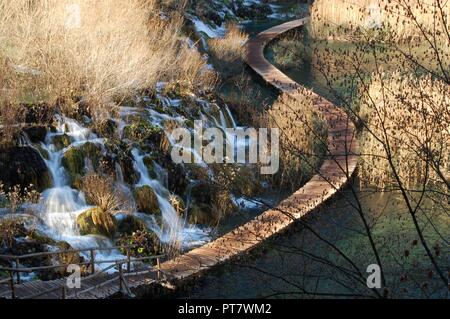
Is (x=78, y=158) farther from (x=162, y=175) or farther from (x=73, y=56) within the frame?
(x=73, y=56)

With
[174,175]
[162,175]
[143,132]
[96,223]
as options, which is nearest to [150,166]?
[162,175]

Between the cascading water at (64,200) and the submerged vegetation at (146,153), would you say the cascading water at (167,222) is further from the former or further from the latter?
the cascading water at (64,200)

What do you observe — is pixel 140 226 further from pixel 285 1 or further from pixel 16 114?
pixel 285 1

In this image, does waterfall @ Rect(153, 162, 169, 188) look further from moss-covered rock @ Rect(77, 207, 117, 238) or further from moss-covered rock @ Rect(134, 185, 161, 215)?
moss-covered rock @ Rect(77, 207, 117, 238)

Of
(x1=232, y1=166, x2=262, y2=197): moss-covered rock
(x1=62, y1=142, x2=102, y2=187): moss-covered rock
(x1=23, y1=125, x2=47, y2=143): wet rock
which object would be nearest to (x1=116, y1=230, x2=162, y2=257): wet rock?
(x1=62, y1=142, x2=102, y2=187): moss-covered rock
